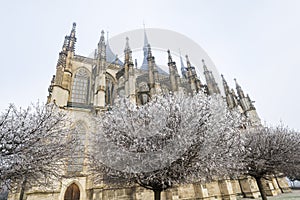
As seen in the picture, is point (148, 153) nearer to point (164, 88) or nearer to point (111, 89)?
point (111, 89)

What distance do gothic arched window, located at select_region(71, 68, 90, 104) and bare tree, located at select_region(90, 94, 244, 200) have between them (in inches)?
439

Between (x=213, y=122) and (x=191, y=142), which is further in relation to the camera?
(x=213, y=122)

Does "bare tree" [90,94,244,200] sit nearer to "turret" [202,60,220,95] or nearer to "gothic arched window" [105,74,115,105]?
"gothic arched window" [105,74,115,105]

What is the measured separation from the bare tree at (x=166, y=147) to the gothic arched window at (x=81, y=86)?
36.6ft

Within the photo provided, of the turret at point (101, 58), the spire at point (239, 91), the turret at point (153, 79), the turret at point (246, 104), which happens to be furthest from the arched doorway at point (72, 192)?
the spire at point (239, 91)

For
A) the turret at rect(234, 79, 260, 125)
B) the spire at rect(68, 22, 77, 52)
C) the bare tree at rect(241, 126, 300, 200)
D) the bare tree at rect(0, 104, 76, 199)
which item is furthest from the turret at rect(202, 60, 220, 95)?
the bare tree at rect(0, 104, 76, 199)

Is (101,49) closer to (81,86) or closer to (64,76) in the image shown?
(81,86)

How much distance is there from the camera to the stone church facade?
39.2 feet

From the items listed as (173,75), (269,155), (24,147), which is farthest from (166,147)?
(173,75)

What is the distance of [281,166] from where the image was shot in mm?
11516

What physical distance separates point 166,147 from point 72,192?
9.27 meters

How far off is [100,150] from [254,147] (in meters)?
9.45

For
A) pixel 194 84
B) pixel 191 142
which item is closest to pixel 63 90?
pixel 191 142

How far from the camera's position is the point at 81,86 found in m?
19.0
